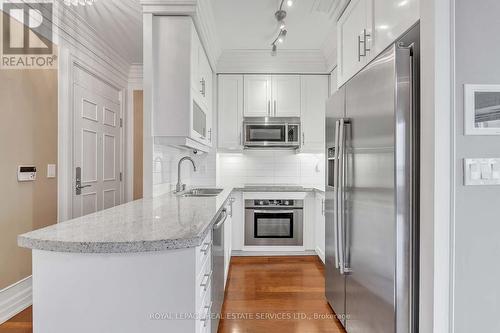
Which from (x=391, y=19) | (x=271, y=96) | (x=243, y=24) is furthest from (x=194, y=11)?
(x=271, y=96)

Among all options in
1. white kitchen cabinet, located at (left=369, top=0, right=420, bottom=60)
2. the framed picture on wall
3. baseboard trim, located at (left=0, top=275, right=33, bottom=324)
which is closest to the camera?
the framed picture on wall

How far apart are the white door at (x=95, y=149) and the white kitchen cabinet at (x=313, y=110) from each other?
249 cm

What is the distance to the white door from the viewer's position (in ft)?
9.75

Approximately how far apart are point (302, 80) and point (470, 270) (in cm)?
309

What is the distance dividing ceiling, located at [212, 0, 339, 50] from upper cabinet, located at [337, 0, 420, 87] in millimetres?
355

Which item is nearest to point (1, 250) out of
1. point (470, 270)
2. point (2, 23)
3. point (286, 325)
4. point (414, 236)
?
point (2, 23)

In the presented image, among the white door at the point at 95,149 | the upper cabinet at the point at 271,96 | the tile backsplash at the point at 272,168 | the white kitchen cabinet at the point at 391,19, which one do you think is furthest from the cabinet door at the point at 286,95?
the white door at the point at 95,149

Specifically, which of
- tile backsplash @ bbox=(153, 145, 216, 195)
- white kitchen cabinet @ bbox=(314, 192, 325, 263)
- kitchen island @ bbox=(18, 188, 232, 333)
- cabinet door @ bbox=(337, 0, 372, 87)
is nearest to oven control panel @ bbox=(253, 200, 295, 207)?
white kitchen cabinet @ bbox=(314, 192, 325, 263)

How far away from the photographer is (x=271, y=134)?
3742 mm

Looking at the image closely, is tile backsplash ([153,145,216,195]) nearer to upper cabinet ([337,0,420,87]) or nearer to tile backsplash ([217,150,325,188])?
tile backsplash ([217,150,325,188])

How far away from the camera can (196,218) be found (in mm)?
1442

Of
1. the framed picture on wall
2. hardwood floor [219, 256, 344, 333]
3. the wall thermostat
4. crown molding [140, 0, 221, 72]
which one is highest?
crown molding [140, 0, 221, 72]

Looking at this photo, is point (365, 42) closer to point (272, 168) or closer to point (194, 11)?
point (194, 11)

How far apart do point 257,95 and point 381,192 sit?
270 centimetres
